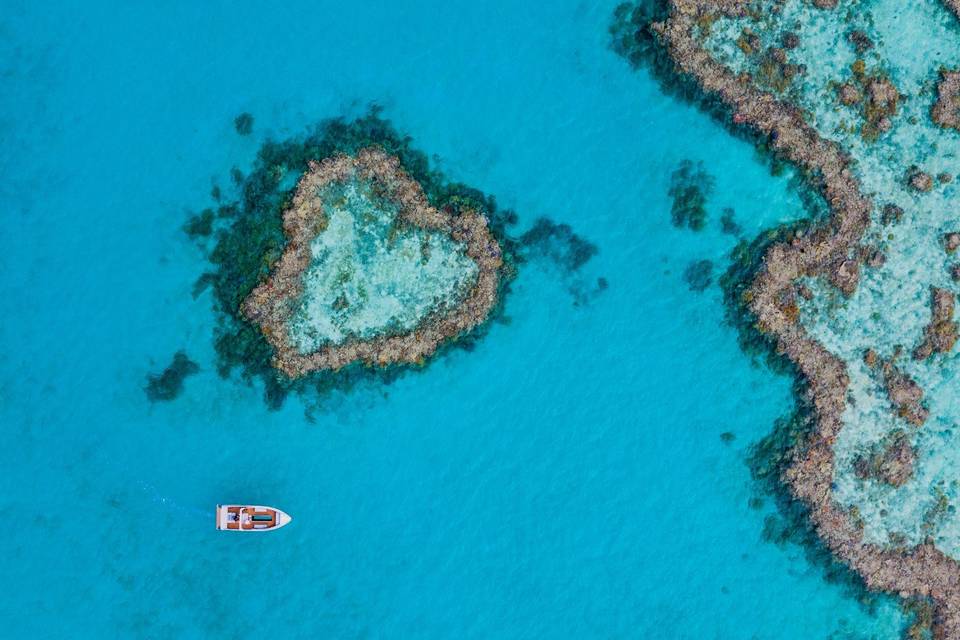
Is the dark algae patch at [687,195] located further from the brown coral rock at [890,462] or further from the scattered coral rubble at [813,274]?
the brown coral rock at [890,462]

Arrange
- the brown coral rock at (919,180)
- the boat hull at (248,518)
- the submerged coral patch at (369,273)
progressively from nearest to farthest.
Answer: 1. the boat hull at (248,518)
2. the submerged coral patch at (369,273)
3. the brown coral rock at (919,180)

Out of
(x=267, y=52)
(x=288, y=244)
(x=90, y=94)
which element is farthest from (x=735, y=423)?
(x=90, y=94)

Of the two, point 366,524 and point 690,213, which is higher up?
point 690,213

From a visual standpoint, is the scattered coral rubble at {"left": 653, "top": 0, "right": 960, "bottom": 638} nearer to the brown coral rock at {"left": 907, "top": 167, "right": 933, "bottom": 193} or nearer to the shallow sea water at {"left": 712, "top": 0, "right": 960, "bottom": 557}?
the shallow sea water at {"left": 712, "top": 0, "right": 960, "bottom": 557}

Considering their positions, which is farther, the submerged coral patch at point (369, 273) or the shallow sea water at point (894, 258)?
the shallow sea water at point (894, 258)

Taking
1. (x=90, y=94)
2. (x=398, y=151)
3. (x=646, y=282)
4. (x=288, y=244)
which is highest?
(x=90, y=94)

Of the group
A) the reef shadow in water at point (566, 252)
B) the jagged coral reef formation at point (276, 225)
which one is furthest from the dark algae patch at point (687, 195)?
the jagged coral reef formation at point (276, 225)

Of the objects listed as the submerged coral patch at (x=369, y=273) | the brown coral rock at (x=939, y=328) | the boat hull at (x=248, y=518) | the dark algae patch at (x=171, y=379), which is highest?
the submerged coral patch at (x=369, y=273)

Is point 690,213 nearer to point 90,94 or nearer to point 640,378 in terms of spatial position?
point 640,378
